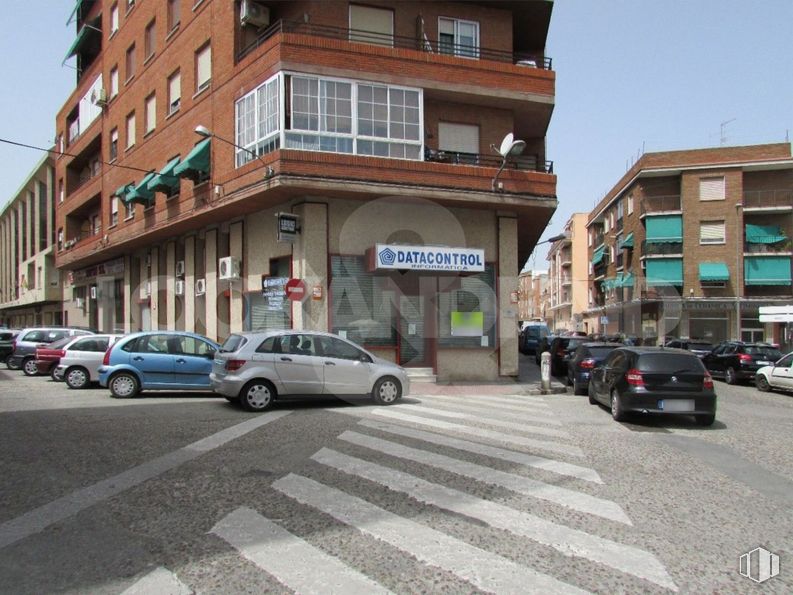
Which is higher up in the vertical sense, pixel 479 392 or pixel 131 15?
pixel 131 15

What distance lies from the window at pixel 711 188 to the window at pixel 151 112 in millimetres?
36615

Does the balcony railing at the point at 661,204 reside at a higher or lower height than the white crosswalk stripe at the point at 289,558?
higher

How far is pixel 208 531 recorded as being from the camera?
4.88 m

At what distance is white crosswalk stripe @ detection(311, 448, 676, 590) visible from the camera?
4363mm

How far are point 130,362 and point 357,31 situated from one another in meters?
11.1

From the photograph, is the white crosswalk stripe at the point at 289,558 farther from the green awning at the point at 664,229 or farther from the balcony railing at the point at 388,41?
the green awning at the point at 664,229

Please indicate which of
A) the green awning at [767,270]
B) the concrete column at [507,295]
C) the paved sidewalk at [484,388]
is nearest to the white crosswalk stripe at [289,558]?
the paved sidewalk at [484,388]

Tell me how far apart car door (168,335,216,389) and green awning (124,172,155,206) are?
11.5 metres

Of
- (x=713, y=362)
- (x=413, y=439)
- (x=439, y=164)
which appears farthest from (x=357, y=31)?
(x=713, y=362)

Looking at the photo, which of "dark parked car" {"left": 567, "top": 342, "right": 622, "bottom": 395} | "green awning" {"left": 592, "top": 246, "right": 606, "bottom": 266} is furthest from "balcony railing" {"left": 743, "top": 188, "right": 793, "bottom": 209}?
"dark parked car" {"left": 567, "top": 342, "right": 622, "bottom": 395}

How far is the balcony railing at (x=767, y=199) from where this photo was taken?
42.8m

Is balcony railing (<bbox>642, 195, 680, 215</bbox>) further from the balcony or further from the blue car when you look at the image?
the blue car

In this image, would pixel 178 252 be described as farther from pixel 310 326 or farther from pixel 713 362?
pixel 713 362

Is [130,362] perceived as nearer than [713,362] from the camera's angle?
Yes
